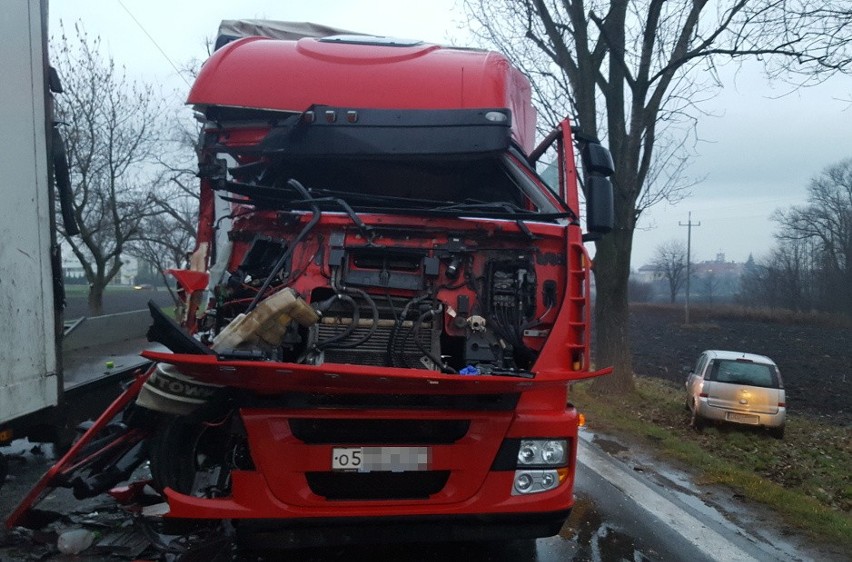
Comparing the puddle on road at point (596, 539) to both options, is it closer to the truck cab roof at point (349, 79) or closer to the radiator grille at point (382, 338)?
the radiator grille at point (382, 338)

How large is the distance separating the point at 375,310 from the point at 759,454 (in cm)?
837

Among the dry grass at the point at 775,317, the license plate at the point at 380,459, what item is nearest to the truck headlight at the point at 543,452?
the license plate at the point at 380,459

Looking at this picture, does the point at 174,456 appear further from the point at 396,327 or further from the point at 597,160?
the point at 597,160

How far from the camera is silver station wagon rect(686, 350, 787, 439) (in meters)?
12.0

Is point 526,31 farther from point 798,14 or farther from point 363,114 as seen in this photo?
point 363,114

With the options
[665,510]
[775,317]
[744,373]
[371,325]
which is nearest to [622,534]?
[665,510]

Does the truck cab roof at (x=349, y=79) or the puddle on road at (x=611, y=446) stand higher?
Answer: the truck cab roof at (x=349, y=79)

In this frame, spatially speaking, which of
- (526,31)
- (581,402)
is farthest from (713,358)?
(526,31)

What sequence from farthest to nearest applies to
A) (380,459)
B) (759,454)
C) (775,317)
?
(775,317), (759,454), (380,459)

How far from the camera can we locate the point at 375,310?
→ 403cm

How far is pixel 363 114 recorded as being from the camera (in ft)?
16.0

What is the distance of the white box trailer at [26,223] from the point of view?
3.28 meters

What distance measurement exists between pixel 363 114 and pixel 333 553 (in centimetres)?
281

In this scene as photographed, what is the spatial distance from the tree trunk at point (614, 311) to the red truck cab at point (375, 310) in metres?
8.37
